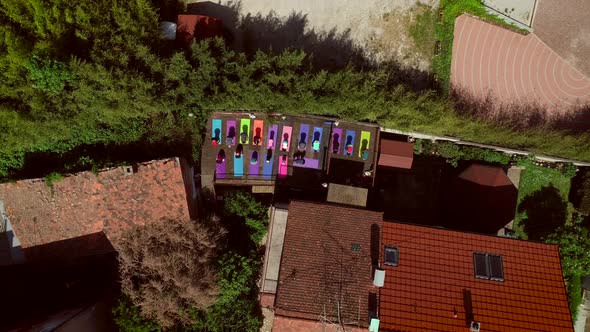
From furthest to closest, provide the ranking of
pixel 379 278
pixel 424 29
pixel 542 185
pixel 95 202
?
1. pixel 542 185
2. pixel 424 29
3. pixel 95 202
4. pixel 379 278

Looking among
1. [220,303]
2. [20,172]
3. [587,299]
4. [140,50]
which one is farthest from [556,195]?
[20,172]

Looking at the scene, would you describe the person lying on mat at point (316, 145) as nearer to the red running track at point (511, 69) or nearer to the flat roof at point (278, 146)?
the flat roof at point (278, 146)

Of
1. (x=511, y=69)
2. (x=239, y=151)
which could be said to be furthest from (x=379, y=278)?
(x=511, y=69)

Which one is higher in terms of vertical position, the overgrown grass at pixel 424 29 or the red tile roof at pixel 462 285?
the overgrown grass at pixel 424 29

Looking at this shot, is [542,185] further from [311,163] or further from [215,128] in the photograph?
[215,128]

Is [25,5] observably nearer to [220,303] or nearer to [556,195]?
[220,303]

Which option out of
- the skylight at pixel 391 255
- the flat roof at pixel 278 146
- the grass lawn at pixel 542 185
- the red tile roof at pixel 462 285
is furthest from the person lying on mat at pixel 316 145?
the grass lawn at pixel 542 185
